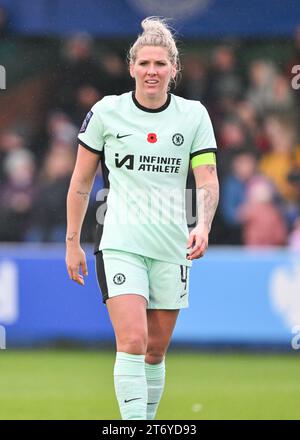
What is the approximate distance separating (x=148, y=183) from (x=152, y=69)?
615mm

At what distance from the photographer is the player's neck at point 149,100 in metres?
6.56

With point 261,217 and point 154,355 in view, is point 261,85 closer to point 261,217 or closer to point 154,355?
point 261,217

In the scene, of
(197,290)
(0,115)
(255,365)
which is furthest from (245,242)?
(0,115)

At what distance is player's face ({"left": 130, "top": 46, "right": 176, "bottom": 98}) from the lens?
6.45 m

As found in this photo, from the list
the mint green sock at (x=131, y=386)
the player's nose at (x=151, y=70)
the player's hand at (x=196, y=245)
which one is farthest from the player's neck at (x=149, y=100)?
the mint green sock at (x=131, y=386)

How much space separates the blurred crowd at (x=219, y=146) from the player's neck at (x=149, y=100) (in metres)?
5.66

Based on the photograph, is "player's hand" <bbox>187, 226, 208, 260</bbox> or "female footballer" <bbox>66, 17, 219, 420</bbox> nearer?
"player's hand" <bbox>187, 226, 208, 260</bbox>

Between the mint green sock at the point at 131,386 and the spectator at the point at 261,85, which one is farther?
the spectator at the point at 261,85

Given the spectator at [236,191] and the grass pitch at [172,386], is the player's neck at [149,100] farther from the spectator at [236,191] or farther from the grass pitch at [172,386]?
the spectator at [236,191]

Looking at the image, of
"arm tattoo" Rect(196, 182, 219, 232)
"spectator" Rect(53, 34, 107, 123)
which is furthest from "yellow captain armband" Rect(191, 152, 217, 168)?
"spectator" Rect(53, 34, 107, 123)

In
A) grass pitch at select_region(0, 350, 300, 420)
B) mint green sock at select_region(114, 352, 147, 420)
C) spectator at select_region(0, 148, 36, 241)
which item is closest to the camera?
mint green sock at select_region(114, 352, 147, 420)

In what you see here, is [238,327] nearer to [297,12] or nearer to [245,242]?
[245,242]

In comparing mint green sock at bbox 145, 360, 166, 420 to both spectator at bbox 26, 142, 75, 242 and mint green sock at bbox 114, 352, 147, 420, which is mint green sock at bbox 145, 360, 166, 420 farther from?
spectator at bbox 26, 142, 75, 242

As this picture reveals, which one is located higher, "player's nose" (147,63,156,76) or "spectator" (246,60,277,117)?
"spectator" (246,60,277,117)
